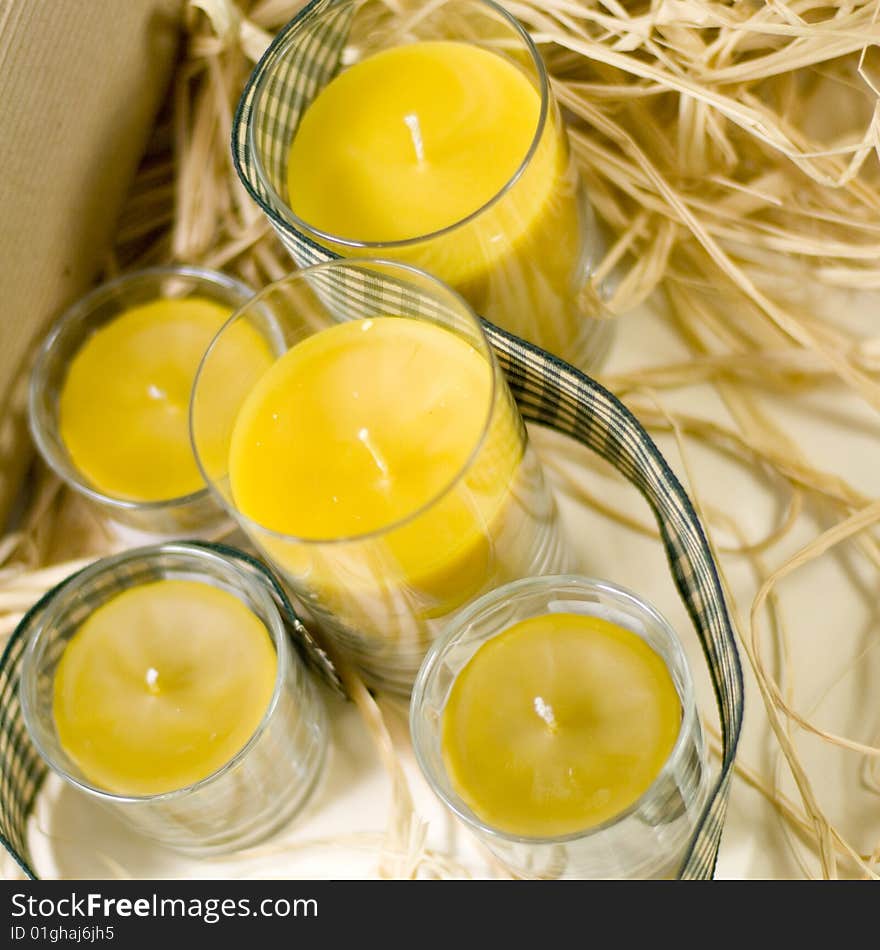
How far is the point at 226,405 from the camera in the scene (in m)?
0.70

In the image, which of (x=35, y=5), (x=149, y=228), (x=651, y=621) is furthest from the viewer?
(x=149, y=228)

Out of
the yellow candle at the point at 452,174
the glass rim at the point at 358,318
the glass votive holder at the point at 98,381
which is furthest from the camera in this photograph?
the glass votive holder at the point at 98,381

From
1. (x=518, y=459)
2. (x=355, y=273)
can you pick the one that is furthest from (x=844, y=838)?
(x=355, y=273)

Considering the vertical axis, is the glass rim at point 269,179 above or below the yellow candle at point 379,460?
above

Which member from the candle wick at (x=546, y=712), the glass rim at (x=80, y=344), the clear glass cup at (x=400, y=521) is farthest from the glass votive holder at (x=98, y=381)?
the candle wick at (x=546, y=712)

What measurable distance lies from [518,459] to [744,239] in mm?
→ 243

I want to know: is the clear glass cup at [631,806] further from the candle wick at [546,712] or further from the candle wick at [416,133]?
the candle wick at [416,133]

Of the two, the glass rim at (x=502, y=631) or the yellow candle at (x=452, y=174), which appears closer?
the glass rim at (x=502, y=631)

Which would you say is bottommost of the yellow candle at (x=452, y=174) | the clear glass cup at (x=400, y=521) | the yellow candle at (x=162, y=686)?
the yellow candle at (x=162, y=686)

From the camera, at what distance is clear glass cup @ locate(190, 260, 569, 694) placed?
0.61 m

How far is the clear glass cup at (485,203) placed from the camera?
0.68 m

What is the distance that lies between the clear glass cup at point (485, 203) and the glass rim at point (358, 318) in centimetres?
2

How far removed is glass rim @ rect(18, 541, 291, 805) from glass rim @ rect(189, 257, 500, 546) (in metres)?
0.09
